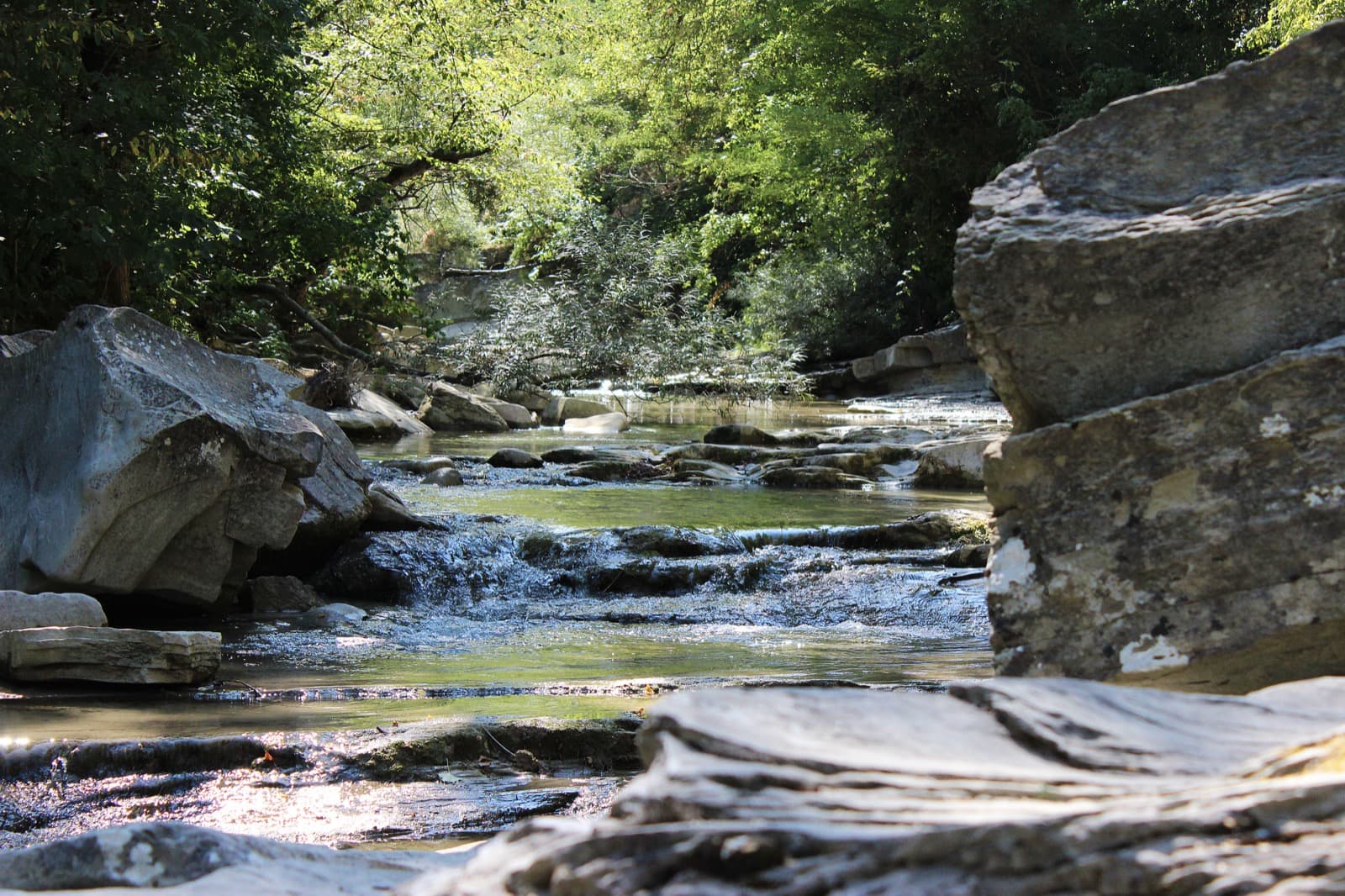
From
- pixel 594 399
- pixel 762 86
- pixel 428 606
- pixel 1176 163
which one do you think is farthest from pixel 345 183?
pixel 1176 163

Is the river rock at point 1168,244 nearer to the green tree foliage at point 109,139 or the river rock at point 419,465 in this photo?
the green tree foliage at point 109,139

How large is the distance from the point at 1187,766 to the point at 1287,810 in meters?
0.32

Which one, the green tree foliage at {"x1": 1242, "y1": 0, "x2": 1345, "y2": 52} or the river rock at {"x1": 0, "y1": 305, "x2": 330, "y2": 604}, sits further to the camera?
the green tree foliage at {"x1": 1242, "y1": 0, "x2": 1345, "y2": 52}

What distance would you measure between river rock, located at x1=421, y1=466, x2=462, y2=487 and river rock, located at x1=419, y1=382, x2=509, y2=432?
21.8 ft

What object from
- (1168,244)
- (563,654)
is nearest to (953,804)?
(1168,244)

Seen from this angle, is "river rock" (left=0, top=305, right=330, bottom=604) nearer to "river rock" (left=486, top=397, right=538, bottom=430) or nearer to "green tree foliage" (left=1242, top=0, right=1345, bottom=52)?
"green tree foliage" (left=1242, top=0, right=1345, bottom=52)

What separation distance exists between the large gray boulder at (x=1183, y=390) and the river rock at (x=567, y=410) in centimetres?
1794

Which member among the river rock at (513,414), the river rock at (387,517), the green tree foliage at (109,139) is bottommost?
the river rock at (387,517)

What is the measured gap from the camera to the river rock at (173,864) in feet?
7.76

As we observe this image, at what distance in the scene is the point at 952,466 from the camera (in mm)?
13977

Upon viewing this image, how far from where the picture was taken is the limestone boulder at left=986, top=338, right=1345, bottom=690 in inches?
137

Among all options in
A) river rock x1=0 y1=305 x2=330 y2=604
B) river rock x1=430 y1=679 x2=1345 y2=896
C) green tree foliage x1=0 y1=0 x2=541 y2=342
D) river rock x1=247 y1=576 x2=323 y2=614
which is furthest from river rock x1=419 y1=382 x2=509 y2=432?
river rock x1=430 y1=679 x2=1345 y2=896

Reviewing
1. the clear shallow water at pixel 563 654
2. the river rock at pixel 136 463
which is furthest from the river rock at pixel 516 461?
the river rock at pixel 136 463

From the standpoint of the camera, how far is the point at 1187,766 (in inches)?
75.6
